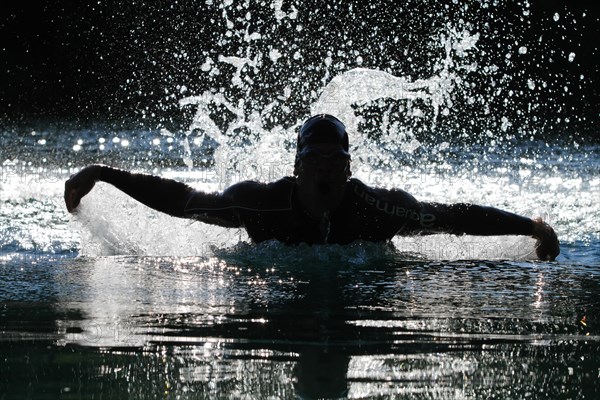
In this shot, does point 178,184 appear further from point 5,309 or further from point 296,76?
point 296,76

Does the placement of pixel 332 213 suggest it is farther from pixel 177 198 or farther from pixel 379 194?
pixel 177 198

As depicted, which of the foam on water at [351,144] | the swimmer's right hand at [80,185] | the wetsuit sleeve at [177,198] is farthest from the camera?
the foam on water at [351,144]

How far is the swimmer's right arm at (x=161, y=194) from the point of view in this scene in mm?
6430

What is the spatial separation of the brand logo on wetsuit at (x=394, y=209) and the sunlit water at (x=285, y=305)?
0.25 m

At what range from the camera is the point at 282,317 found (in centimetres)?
448

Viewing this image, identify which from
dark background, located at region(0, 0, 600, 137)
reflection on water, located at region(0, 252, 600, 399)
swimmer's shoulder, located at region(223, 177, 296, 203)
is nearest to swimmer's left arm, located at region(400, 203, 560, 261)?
reflection on water, located at region(0, 252, 600, 399)

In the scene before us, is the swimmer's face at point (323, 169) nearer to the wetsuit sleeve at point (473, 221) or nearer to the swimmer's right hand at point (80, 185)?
the wetsuit sleeve at point (473, 221)

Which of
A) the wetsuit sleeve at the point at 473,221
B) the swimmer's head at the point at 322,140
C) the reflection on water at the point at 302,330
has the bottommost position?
the reflection on water at the point at 302,330

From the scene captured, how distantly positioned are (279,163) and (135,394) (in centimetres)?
673

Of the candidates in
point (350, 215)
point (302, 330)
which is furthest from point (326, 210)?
Answer: point (302, 330)

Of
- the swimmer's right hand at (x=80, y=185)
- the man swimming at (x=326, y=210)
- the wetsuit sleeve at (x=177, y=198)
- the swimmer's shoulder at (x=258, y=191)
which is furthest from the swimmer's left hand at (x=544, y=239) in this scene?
the swimmer's right hand at (x=80, y=185)

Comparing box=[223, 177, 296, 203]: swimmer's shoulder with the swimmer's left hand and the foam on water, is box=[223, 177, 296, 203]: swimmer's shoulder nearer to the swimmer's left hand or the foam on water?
the foam on water

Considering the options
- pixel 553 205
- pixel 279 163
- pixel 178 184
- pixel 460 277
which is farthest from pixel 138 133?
pixel 460 277

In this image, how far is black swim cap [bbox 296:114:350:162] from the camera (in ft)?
20.4
